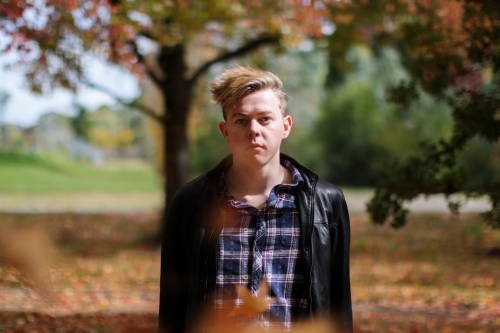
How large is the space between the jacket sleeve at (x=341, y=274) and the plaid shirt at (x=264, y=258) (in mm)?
248

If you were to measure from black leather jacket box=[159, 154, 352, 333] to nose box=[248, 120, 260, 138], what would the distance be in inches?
10.4

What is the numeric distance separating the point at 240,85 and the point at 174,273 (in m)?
0.75

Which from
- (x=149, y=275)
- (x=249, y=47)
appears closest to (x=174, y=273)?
(x=149, y=275)

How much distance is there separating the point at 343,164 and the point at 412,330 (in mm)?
25106

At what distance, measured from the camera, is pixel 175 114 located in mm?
13648

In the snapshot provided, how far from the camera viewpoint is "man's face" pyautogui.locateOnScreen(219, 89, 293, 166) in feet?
7.94

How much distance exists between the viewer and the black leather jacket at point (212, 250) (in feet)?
7.91

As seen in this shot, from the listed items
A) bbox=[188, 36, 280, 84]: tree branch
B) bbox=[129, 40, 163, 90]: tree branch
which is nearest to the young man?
bbox=[129, 40, 163, 90]: tree branch

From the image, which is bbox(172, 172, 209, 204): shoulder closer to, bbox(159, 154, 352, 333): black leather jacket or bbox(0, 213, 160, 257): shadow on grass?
bbox(159, 154, 352, 333): black leather jacket

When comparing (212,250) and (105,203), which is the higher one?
(105,203)

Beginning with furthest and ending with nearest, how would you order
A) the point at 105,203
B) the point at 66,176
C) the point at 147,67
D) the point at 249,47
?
the point at 66,176 → the point at 105,203 → the point at 249,47 → the point at 147,67

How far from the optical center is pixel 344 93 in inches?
1273

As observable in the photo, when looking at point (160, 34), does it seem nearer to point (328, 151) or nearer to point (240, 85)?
point (240, 85)

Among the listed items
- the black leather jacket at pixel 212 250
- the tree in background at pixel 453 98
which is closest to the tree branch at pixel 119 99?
the tree in background at pixel 453 98
